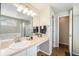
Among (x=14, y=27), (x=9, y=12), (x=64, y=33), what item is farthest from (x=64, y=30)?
(x=9, y=12)

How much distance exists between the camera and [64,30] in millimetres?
1261

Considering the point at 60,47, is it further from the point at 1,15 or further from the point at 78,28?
the point at 1,15

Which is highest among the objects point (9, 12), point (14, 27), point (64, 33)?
point (9, 12)

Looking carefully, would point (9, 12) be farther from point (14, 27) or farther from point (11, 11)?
point (14, 27)

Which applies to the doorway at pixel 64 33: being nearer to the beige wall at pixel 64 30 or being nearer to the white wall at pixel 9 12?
the beige wall at pixel 64 30

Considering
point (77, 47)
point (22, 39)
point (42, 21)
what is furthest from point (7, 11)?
point (77, 47)

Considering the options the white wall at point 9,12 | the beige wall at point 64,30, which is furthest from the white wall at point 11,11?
the beige wall at point 64,30

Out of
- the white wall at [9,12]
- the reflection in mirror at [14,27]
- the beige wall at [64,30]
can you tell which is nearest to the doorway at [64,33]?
the beige wall at [64,30]

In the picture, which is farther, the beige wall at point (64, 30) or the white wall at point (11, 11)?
the beige wall at point (64, 30)

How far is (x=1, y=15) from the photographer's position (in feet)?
3.38

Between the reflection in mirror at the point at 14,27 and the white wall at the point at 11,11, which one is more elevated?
the white wall at the point at 11,11

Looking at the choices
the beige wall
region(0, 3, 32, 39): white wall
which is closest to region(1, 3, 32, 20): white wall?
region(0, 3, 32, 39): white wall

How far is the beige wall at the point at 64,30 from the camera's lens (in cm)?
125

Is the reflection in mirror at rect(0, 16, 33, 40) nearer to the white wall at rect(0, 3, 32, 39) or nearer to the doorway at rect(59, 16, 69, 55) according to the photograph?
the white wall at rect(0, 3, 32, 39)
